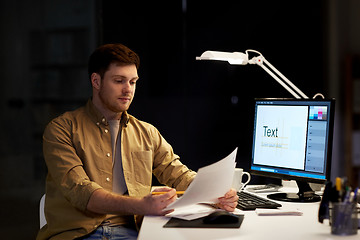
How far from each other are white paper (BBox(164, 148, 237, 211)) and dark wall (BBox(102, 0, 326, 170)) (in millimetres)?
1812

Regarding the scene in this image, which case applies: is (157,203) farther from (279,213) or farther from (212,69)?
(212,69)

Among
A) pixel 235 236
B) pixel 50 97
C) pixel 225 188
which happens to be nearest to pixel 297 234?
pixel 235 236

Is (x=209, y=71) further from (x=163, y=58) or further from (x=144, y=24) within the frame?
(x=144, y=24)

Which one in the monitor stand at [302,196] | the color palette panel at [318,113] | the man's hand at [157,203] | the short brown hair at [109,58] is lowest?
the monitor stand at [302,196]

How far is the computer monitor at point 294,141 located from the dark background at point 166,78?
1450 millimetres

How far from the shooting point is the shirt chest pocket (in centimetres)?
208

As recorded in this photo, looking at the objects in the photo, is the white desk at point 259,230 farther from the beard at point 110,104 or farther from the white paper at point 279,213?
the beard at point 110,104

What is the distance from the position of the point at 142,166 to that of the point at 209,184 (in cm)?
61

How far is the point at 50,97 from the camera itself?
3.68 metres

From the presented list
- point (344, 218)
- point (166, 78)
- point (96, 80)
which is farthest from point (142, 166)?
point (166, 78)

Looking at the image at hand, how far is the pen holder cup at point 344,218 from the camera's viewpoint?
1.39m

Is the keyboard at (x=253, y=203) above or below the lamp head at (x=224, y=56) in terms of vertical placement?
below

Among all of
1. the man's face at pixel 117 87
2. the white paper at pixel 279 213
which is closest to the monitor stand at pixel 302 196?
the white paper at pixel 279 213

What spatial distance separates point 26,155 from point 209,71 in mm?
1520
